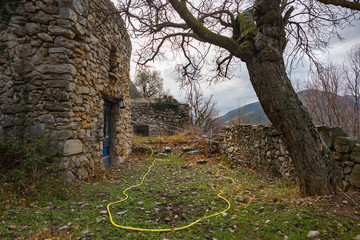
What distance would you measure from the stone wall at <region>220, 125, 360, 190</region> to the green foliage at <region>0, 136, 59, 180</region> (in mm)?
4959

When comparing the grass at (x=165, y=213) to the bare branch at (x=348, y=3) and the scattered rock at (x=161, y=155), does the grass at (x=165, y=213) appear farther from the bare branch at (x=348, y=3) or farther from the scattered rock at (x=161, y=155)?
the scattered rock at (x=161, y=155)

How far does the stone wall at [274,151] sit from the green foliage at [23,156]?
4.96 metres

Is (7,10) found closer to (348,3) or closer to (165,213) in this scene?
(165,213)

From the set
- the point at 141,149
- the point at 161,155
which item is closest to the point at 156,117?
the point at 141,149

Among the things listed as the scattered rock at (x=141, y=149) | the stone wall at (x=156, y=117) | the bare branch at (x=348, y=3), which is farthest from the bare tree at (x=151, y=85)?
the bare branch at (x=348, y=3)

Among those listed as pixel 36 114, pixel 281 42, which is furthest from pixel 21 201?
pixel 281 42

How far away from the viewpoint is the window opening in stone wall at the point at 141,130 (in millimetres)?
13258

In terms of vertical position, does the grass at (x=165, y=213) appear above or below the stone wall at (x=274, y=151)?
below

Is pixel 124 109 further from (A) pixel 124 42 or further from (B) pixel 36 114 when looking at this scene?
(B) pixel 36 114

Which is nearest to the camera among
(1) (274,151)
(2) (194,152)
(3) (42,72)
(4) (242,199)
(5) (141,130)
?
(4) (242,199)

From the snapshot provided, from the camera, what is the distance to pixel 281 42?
12.1ft

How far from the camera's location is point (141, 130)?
526 inches

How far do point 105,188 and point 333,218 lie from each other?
381cm

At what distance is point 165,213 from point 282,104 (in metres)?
2.58
